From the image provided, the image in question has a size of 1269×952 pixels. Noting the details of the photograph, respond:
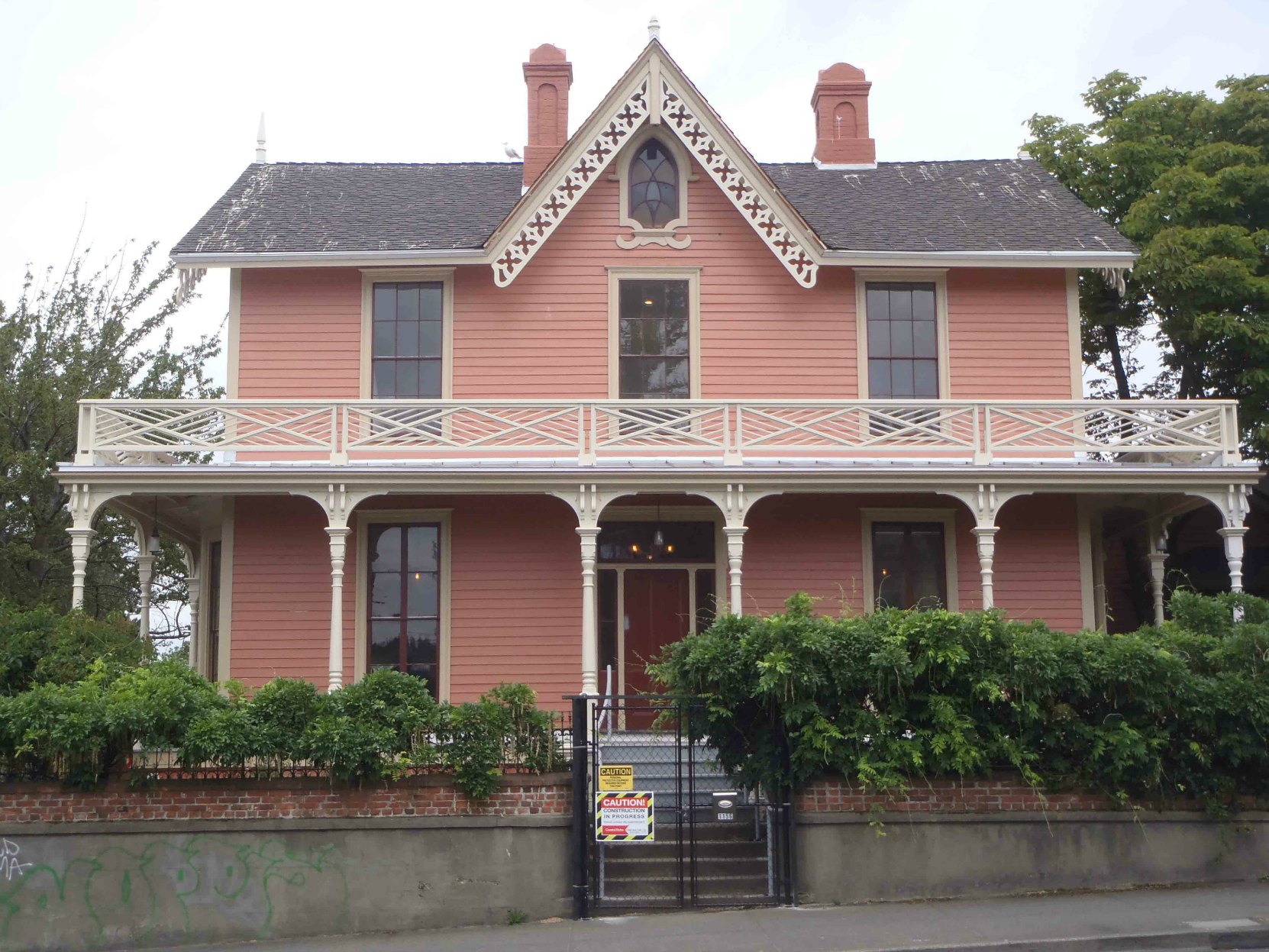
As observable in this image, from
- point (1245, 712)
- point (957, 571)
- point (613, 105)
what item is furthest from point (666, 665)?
point (613, 105)

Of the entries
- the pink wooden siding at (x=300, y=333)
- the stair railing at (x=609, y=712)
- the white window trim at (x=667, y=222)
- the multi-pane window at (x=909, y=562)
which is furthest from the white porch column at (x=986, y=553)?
the pink wooden siding at (x=300, y=333)

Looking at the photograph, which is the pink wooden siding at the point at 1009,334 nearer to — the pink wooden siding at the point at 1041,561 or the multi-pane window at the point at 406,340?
the pink wooden siding at the point at 1041,561

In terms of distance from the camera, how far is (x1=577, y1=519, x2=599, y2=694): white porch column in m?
17.1

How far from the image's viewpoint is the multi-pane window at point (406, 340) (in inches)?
757

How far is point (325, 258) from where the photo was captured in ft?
61.9

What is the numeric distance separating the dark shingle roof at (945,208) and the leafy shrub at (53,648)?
10.4 meters

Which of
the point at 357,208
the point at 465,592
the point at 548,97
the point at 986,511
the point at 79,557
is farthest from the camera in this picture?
the point at 548,97

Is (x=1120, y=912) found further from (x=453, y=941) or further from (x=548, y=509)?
(x=548, y=509)

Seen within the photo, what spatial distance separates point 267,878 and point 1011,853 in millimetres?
6571

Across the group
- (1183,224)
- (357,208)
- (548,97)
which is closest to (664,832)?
(357,208)

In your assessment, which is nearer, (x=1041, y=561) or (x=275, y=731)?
(x=275, y=731)

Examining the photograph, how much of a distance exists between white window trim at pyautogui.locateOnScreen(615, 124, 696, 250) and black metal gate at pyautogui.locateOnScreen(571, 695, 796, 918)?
8.12 meters

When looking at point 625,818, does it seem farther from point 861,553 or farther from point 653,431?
point 861,553

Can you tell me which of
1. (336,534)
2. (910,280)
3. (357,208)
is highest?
(357,208)
